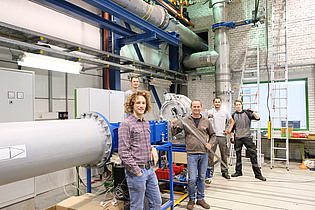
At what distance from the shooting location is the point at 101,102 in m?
4.37

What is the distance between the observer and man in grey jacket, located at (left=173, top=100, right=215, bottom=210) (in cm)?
318

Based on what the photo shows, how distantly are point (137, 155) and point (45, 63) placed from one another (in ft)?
7.00

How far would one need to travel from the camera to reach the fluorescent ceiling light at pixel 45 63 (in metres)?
3.20

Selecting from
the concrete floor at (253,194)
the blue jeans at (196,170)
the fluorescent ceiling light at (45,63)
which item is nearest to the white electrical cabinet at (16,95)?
the fluorescent ceiling light at (45,63)

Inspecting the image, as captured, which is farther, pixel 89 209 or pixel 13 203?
pixel 13 203

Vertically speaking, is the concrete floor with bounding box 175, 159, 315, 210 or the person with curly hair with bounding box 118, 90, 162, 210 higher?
the person with curly hair with bounding box 118, 90, 162, 210

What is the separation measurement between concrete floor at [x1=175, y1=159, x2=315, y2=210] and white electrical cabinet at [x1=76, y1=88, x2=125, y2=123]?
Result: 84.1 inches

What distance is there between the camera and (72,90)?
458 cm

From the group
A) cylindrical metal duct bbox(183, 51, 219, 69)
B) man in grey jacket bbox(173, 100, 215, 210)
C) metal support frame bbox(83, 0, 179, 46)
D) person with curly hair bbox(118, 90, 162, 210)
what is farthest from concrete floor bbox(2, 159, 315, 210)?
cylindrical metal duct bbox(183, 51, 219, 69)

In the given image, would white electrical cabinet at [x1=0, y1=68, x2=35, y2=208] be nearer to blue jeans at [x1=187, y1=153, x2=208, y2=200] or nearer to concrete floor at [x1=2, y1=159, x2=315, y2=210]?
concrete floor at [x1=2, y1=159, x2=315, y2=210]

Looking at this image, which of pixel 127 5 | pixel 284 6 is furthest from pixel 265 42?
pixel 127 5

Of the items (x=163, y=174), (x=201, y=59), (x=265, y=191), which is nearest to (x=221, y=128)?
(x=265, y=191)

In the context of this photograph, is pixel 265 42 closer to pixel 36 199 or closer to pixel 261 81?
pixel 261 81

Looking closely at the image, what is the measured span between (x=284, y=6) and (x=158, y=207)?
6448mm
